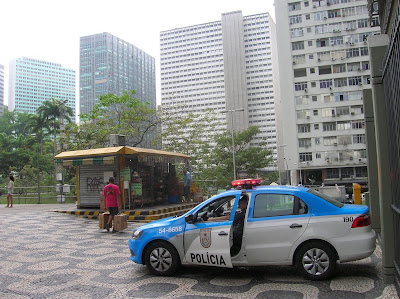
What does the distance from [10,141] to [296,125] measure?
40.2 meters

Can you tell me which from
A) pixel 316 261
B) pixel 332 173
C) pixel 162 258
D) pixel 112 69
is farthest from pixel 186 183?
pixel 332 173

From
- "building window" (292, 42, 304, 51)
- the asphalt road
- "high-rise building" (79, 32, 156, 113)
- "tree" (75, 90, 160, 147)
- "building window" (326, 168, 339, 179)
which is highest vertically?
"building window" (292, 42, 304, 51)

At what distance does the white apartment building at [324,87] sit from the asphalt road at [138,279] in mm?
47157

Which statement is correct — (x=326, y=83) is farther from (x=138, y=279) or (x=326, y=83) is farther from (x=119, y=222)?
(x=138, y=279)

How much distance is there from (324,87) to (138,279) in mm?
52309

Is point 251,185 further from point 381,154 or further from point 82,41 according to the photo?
point 82,41

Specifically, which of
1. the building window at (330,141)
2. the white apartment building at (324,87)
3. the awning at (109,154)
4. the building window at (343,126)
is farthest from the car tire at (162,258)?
the building window at (343,126)

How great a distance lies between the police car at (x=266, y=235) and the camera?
5441 millimetres

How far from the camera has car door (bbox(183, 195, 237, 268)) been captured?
568 cm

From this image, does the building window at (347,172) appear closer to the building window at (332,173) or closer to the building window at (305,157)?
the building window at (332,173)

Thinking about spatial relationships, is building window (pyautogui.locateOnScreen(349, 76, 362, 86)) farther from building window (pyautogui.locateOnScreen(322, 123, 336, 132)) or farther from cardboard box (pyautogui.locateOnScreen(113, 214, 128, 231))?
cardboard box (pyautogui.locateOnScreen(113, 214, 128, 231))

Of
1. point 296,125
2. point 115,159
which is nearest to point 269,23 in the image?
point 296,125

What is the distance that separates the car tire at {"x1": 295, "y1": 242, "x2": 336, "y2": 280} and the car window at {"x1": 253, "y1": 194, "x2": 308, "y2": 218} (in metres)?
0.56

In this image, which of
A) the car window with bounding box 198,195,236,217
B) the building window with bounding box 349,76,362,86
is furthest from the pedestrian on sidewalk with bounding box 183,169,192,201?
the building window with bounding box 349,76,362,86
